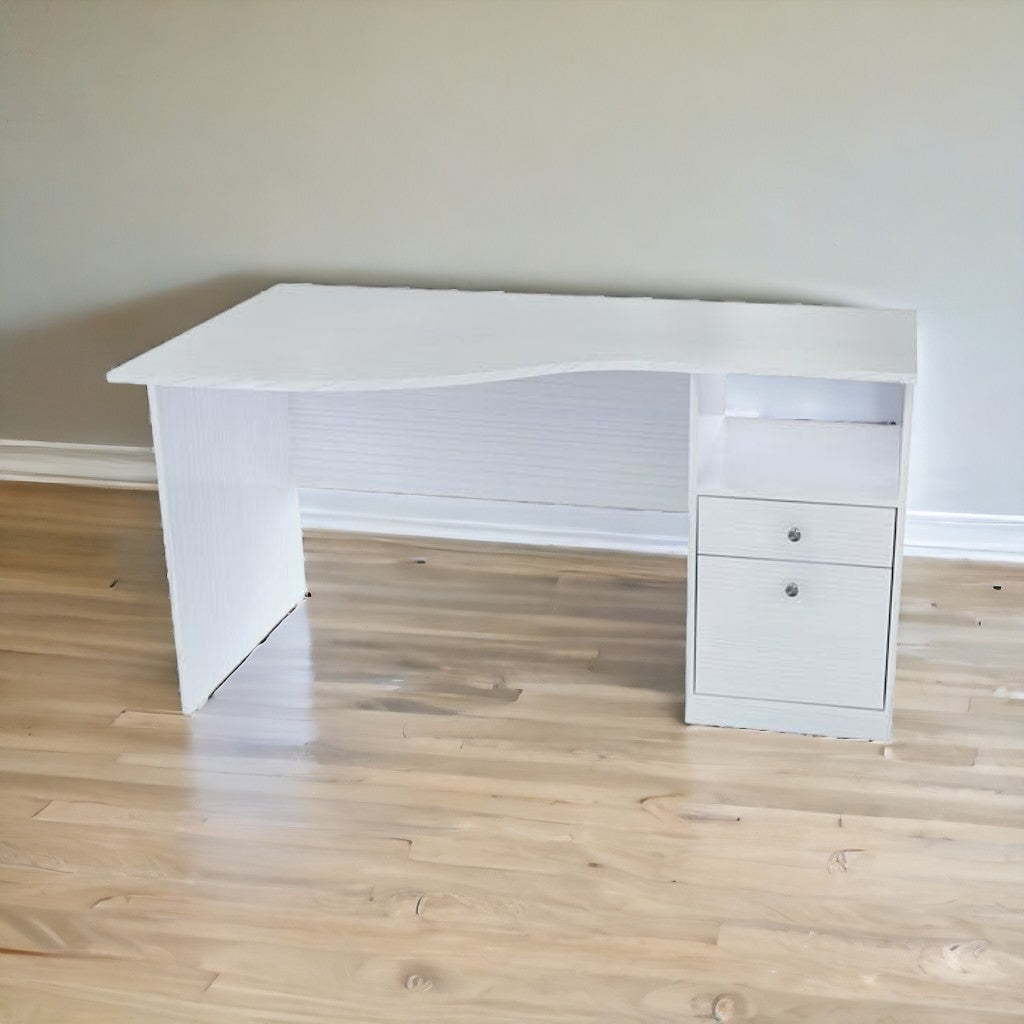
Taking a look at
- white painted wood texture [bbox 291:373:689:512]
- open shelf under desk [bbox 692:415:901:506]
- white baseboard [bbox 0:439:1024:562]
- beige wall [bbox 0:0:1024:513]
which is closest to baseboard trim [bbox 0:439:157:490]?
white baseboard [bbox 0:439:1024:562]

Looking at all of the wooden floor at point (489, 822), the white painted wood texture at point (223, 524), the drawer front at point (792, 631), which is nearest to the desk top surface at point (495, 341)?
the white painted wood texture at point (223, 524)

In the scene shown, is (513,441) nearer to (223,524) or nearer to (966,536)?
(223,524)

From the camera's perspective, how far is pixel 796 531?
2.16 meters

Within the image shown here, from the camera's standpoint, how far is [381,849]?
197 centimetres

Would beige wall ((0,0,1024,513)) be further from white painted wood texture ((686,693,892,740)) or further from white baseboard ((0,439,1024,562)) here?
white painted wood texture ((686,693,892,740))

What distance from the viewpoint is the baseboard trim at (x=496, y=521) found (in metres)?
2.94

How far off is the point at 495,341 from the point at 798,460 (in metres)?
0.57

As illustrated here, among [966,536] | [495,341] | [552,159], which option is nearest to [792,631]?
[495,341]

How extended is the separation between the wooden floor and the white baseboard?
84mm

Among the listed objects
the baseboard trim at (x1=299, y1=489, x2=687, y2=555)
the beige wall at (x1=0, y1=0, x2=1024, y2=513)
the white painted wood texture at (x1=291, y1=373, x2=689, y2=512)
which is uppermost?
the beige wall at (x1=0, y1=0, x2=1024, y2=513)

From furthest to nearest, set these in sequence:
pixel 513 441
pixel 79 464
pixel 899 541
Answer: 1. pixel 79 464
2. pixel 513 441
3. pixel 899 541

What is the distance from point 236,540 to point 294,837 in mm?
682

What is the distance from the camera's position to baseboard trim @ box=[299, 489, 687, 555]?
2938 mm

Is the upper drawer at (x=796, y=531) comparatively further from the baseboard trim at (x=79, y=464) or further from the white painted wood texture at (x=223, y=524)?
the baseboard trim at (x=79, y=464)
